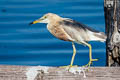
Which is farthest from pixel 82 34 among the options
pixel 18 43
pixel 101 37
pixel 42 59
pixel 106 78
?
pixel 18 43

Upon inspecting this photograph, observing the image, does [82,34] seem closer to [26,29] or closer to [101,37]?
[101,37]

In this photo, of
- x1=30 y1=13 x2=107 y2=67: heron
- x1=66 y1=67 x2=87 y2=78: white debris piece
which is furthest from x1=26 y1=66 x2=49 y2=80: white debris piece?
x1=30 y1=13 x2=107 y2=67: heron

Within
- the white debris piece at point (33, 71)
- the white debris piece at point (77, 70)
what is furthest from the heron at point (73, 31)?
the white debris piece at point (33, 71)

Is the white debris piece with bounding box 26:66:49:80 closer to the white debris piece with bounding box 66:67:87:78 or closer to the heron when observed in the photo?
the white debris piece with bounding box 66:67:87:78

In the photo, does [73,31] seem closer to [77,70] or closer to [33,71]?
[77,70]

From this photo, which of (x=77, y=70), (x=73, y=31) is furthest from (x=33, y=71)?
(x=73, y=31)

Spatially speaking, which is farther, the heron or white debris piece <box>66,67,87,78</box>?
the heron

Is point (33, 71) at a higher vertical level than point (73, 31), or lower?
lower

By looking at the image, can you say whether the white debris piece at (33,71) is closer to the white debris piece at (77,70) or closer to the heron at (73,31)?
the white debris piece at (77,70)

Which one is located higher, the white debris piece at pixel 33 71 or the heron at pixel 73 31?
the heron at pixel 73 31

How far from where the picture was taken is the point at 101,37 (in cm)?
505

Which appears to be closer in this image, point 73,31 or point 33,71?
point 33,71

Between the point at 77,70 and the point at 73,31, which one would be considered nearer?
the point at 77,70

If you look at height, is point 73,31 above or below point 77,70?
above
